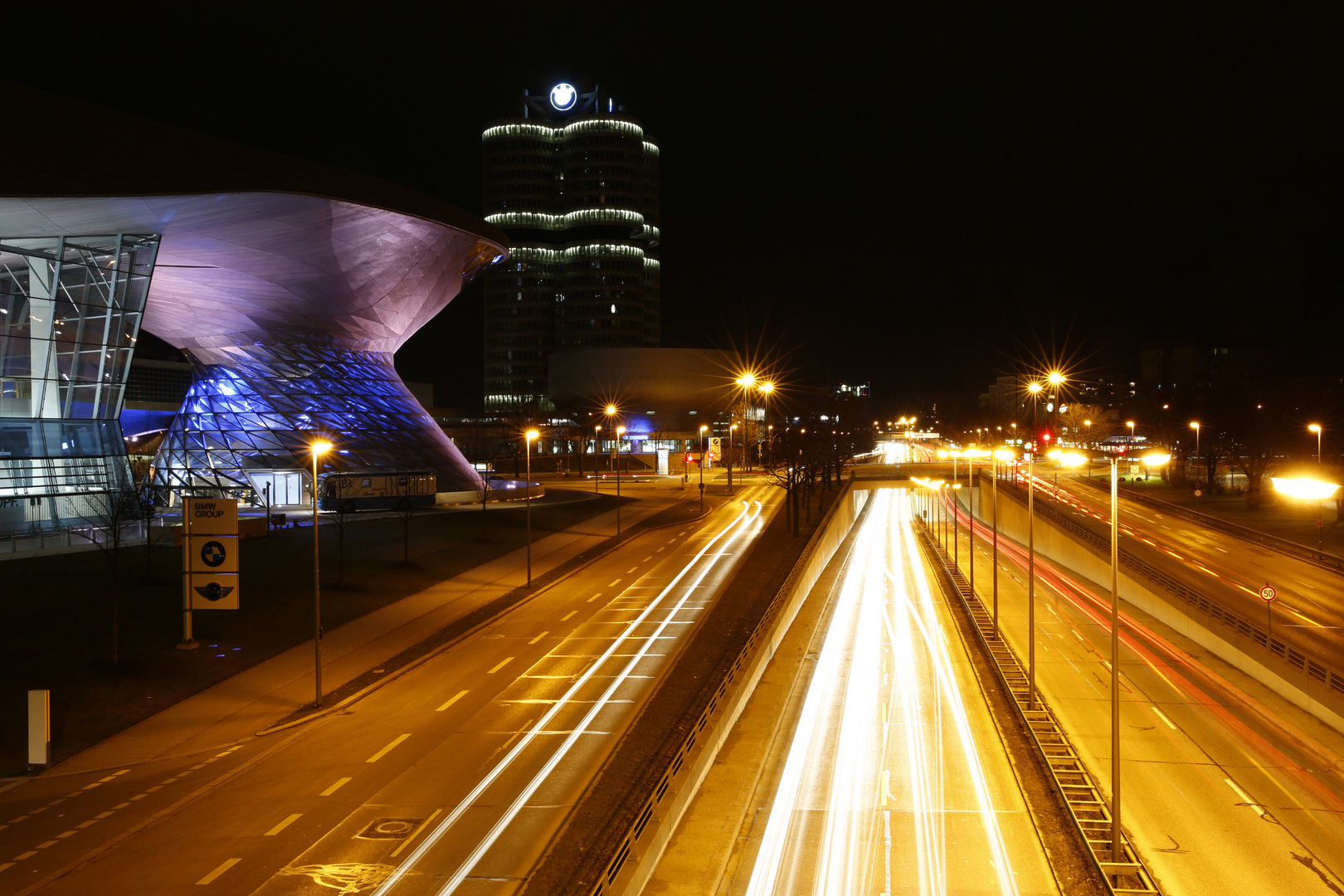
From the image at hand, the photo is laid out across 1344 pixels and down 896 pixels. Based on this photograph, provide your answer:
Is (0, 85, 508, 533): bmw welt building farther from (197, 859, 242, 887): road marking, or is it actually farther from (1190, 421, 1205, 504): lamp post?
(1190, 421, 1205, 504): lamp post

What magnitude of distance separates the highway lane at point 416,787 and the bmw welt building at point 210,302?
2597 cm

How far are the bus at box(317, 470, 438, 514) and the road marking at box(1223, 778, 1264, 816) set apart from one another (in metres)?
44.3

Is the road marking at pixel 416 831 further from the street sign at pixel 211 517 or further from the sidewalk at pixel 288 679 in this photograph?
the street sign at pixel 211 517

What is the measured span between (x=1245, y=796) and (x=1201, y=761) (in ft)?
7.96

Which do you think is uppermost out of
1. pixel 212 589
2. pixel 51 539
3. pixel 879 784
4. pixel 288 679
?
pixel 51 539

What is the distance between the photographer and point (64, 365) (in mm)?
41531

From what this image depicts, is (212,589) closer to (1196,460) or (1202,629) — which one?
(1202,629)

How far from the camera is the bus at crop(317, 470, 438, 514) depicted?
54.7 metres

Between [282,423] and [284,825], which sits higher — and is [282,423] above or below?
above

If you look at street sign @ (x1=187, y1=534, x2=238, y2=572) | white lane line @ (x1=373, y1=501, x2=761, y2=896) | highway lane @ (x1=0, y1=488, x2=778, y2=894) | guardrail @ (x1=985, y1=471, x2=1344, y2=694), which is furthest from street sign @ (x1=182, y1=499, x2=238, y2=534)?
guardrail @ (x1=985, y1=471, x2=1344, y2=694)

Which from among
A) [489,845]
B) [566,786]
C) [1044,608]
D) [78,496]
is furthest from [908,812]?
[78,496]

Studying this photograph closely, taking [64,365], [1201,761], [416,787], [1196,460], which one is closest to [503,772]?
[416,787]

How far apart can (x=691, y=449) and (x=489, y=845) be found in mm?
130758

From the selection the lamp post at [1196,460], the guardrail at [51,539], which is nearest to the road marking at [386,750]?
the guardrail at [51,539]
